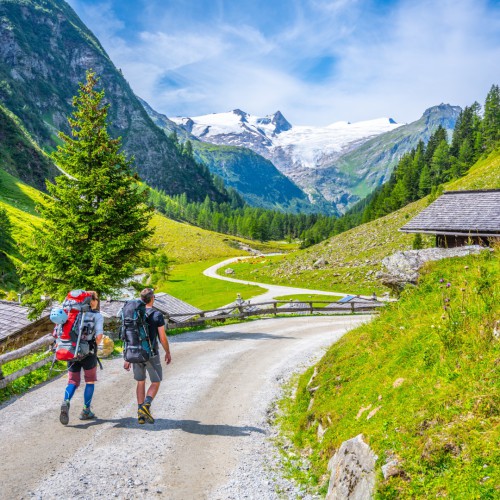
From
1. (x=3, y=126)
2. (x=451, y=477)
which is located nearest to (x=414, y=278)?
(x=451, y=477)

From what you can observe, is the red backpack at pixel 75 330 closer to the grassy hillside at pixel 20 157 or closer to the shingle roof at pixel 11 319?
the shingle roof at pixel 11 319

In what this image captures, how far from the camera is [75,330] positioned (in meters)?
8.80

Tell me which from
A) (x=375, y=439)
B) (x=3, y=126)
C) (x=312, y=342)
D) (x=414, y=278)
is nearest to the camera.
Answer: (x=375, y=439)

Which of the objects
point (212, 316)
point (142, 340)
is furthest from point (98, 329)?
point (212, 316)

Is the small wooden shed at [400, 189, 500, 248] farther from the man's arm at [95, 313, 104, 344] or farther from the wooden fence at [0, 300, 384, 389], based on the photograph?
the man's arm at [95, 313, 104, 344]

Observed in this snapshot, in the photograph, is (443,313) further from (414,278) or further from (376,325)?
(414,278)

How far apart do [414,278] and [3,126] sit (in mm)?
159591

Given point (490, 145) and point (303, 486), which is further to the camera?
point (490, 145)

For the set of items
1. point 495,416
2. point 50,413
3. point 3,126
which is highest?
point 3,126

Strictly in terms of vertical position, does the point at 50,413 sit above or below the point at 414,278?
below

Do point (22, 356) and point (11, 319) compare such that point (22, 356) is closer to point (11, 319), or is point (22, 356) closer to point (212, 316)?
point (11, 319)

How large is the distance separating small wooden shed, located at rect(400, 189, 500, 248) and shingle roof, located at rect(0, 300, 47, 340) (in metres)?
24.5

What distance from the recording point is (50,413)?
961cm

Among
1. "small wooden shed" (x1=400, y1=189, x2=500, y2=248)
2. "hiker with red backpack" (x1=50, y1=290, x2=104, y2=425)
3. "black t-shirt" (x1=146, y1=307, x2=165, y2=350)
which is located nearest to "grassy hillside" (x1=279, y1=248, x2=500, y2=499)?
"black t-shirt" (x1=146, y1=307, x2=165, y2=350)
